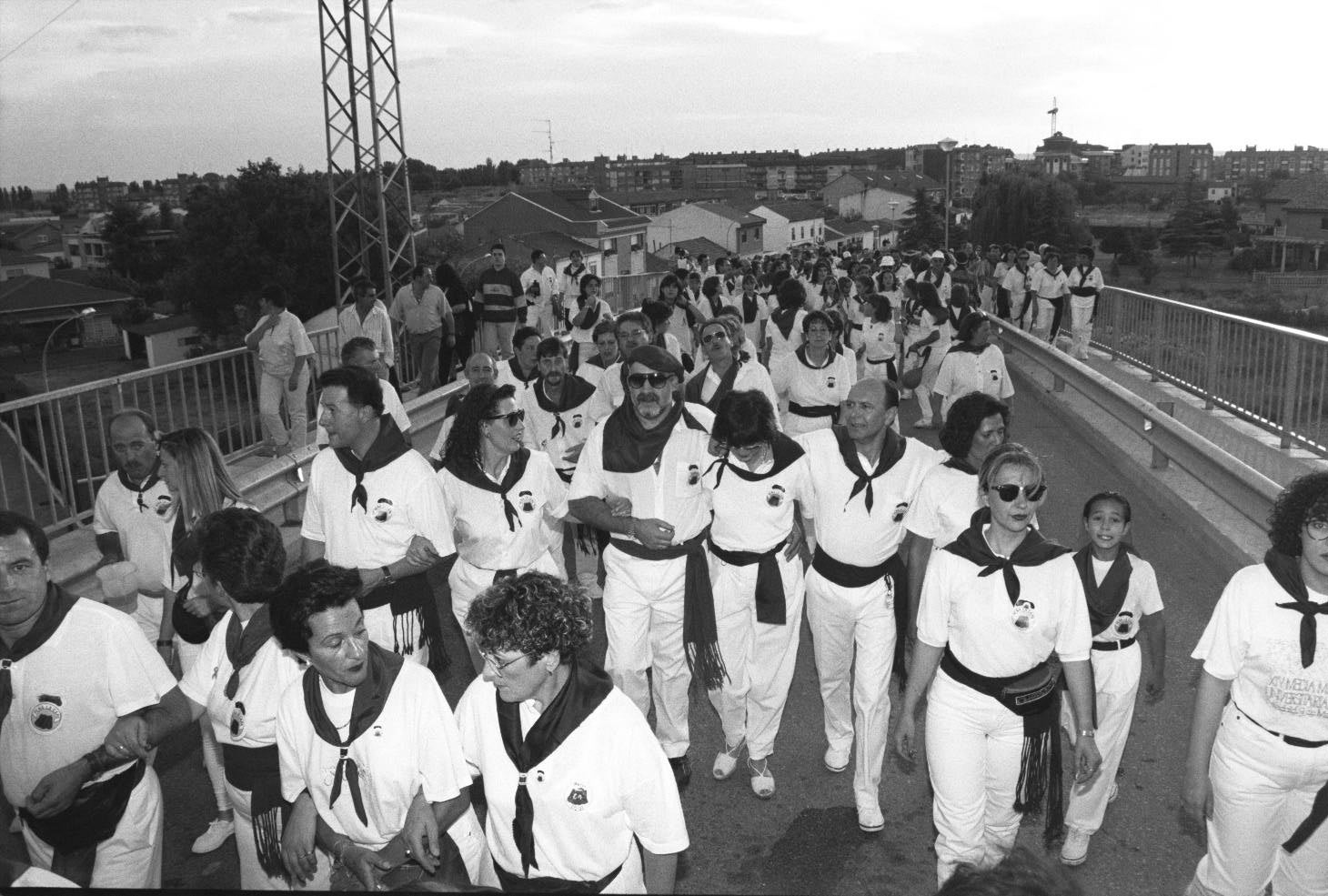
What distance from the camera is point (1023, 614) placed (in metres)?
4.21

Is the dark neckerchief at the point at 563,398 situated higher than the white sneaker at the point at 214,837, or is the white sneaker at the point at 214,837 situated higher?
the dark neckerchief at the point at 563,398

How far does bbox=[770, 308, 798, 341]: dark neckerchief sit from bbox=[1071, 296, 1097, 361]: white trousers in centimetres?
703

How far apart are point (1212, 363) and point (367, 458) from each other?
8.72 m

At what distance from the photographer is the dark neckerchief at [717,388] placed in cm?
847

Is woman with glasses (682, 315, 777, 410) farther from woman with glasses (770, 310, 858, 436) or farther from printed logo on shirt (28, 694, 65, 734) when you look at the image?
printed logo on shirt (28, 694, 65, 734)

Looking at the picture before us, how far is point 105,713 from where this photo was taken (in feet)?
13.0

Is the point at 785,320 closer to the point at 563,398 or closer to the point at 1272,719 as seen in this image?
the point at 563,398

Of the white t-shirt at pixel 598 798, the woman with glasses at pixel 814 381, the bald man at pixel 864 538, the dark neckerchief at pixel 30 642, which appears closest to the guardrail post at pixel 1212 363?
the woman with glasses at pixel 814 381

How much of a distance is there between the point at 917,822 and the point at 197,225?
194 ft

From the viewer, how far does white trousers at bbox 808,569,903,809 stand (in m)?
5.33

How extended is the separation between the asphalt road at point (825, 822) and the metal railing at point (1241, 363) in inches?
96.6

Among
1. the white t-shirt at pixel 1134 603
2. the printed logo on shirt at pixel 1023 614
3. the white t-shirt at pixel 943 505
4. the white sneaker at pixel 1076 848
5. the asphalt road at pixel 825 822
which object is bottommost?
the asphalt road at pixel 825 822

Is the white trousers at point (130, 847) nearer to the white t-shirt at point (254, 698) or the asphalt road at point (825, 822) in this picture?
the white t-shirt at point (254, 698)

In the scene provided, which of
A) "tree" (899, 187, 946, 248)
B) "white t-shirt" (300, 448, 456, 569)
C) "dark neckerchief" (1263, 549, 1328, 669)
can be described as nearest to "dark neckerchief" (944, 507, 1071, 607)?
"dark neckerchief" (1263, 549, 1328, 669)
